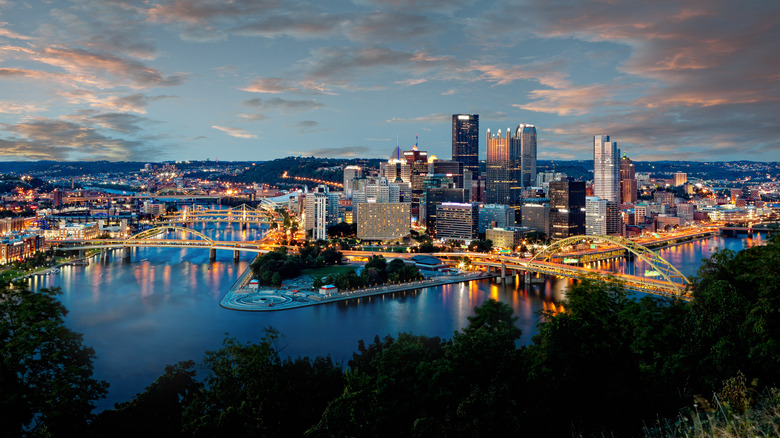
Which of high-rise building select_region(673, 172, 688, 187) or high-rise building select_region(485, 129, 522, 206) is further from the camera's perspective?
high-rise building select_region(673, 172, 688, 187)

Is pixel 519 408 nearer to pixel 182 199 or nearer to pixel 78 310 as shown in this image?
pixel 78 310

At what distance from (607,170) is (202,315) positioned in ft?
126

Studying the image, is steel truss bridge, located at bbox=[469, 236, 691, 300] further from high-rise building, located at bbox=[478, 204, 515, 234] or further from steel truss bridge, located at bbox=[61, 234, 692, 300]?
high-rise building, located at bbox=[478, 204, 515, 234]

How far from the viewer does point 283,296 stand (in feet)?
53.3

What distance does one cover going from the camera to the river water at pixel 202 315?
1070cm

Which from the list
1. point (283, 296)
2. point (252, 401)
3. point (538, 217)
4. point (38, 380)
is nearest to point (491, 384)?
point (252, 401)

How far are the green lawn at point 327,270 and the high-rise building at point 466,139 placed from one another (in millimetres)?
43982

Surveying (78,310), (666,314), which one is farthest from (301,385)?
(78,310)

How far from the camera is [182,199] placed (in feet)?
202

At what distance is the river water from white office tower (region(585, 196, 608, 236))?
37.6ft

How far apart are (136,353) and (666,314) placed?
9.36 m

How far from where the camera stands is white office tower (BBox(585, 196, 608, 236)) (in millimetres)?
33412

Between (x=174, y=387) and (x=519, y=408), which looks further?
(x=174, y=387)

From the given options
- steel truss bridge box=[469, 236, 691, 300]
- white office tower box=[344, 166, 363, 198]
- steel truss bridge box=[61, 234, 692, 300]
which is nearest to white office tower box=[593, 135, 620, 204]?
steel truss bridge box=[61, 234, 692, 300]
